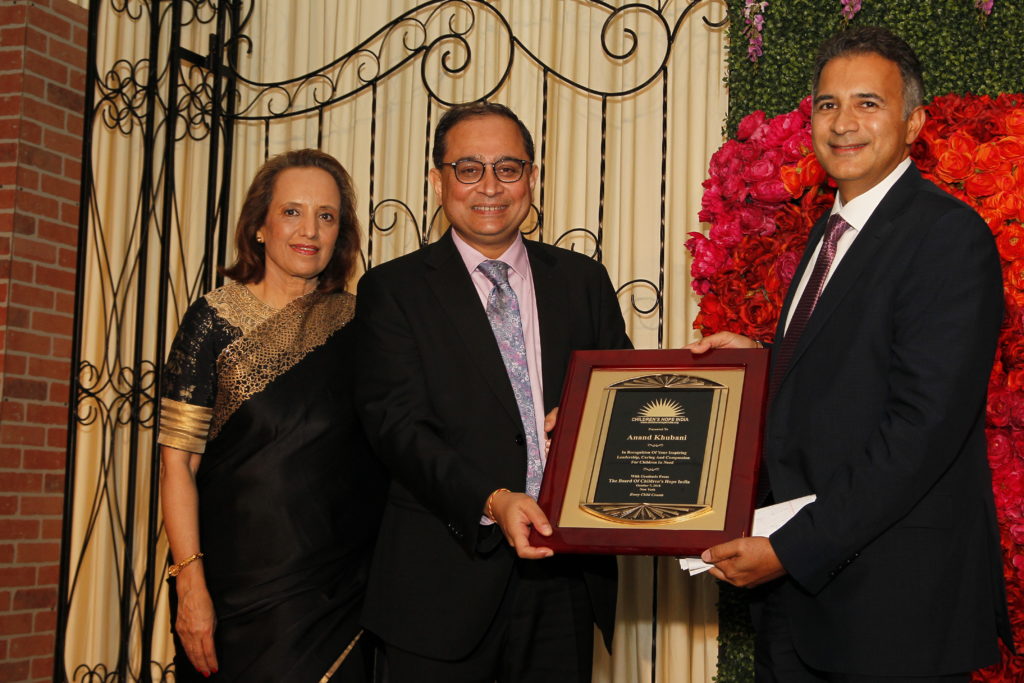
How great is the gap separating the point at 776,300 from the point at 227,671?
6.85ft

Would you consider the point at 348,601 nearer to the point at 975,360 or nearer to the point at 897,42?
the point at 975,360

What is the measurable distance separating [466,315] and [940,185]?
1806 millimetres

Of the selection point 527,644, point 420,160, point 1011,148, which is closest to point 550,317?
point 527,644

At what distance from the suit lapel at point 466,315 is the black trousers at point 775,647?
2.28 feet

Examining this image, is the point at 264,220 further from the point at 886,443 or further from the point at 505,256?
the point at 886,443

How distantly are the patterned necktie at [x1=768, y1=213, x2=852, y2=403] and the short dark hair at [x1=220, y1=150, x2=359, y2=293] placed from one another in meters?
1.40

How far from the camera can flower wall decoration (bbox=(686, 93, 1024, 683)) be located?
3.42m

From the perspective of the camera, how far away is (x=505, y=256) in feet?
9.56

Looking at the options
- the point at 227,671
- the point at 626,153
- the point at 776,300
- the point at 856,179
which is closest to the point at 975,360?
the point at 856,179

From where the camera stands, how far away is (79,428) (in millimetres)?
4887

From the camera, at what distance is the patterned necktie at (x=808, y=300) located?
242 centimetres

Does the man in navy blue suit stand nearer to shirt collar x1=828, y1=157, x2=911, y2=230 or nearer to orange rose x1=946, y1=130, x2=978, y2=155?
shirt collar x1=828, y1=157, x2=911, y2=230

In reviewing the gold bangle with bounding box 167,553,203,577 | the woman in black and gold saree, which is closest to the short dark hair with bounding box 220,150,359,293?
the woman in black and gold saree

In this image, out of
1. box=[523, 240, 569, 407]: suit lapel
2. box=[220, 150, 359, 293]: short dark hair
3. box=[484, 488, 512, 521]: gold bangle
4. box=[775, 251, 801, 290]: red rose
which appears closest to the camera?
box=[484, 488, 512, 521]: gold bangle
